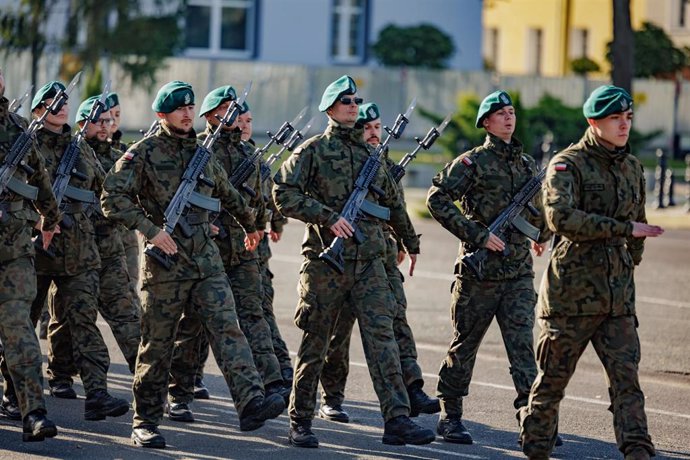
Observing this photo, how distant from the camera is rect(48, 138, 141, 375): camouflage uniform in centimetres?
1037

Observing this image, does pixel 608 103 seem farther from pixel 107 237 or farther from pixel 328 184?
pixel 107 237

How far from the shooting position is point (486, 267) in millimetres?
9633

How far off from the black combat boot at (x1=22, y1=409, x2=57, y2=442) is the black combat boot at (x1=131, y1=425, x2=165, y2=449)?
19.2 inches

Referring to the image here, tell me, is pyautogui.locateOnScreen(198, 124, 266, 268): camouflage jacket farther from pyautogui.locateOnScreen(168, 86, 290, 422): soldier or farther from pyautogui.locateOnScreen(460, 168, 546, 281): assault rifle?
pyautogui.locateOnScreen(460, 168, 546, 281): assault rifle

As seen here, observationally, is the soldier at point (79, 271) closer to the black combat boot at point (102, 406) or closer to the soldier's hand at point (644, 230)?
the black combat boot at point (102, 406)

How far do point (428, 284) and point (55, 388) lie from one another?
23.0ft

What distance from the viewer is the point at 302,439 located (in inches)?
364

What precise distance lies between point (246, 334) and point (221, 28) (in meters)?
33.0

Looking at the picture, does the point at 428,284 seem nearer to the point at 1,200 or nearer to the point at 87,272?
the point at 87,272

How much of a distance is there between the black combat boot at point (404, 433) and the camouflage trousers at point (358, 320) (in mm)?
46

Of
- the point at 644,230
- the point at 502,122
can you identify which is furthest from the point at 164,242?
the point at 644,230

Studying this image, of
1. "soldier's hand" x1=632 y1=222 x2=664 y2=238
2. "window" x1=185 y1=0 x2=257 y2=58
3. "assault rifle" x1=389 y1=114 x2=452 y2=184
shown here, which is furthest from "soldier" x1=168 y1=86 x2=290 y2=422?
"window" x1=185 y1=0 x2=257 y2=58

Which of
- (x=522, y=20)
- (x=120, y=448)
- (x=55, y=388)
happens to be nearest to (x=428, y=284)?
(x=55, y=388)

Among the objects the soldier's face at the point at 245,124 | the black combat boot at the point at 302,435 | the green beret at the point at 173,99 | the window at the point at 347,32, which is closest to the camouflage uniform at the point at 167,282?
the green beret at the point at 173,99
